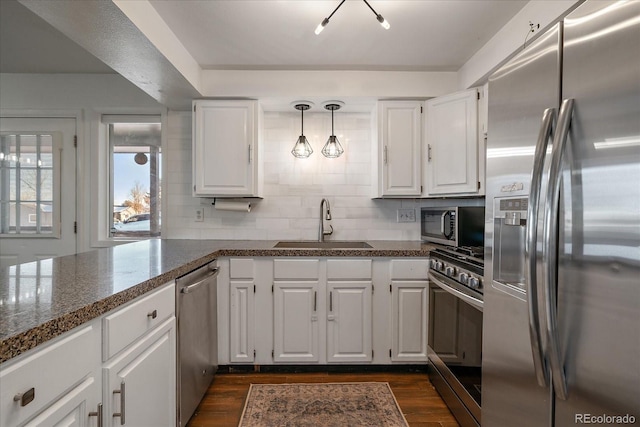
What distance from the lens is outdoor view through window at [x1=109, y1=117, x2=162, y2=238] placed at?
2994 millimetres

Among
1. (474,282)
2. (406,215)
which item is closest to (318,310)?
(474,282)

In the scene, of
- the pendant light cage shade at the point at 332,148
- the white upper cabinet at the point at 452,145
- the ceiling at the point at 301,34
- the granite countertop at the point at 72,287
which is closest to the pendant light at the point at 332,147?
the pendant light cage shade at the point at 332,148

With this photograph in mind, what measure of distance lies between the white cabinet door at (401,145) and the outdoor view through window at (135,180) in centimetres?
202

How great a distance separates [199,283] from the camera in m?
1.80

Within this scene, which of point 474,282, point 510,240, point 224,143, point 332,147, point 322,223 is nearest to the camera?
point 510,240

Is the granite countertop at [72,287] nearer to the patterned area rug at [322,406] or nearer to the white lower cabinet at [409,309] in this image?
the patterned area rug at [322,406]

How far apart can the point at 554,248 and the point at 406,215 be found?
2062 millimetres

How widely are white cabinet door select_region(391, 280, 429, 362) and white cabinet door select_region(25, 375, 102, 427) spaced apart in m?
1.78

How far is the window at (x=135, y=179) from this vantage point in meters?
2.99

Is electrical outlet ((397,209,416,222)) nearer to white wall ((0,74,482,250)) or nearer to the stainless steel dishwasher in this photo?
white wall ((0,74,482,250))

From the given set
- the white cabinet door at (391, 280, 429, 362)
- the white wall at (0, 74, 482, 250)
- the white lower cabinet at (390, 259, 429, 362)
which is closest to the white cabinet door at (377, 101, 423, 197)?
the white wall at (0, 74, 482, 250)

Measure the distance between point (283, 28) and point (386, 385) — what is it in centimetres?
239

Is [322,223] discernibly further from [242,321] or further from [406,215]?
[242,321]

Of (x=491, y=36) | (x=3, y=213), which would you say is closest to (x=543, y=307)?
(x=491, y=36)
